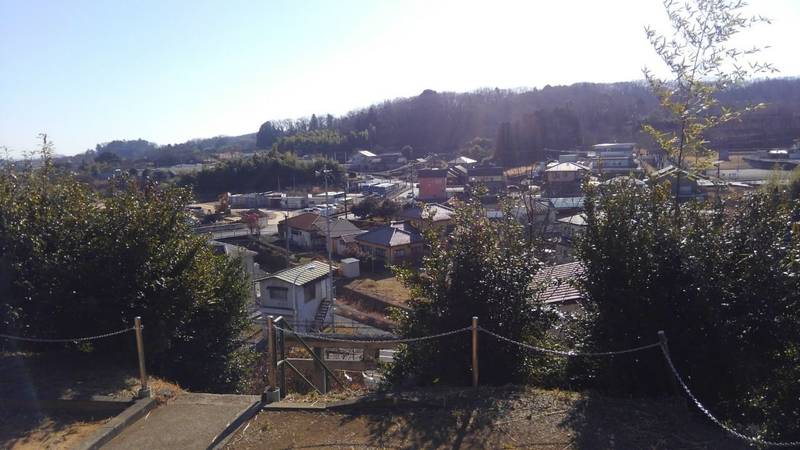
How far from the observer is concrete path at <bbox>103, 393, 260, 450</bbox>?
8.70 feet

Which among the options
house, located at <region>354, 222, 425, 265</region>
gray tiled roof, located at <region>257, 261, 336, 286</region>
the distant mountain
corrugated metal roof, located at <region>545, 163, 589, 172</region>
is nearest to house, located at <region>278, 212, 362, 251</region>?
house, located at <region>354, 222, 425, 265</region>

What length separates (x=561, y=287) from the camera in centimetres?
603

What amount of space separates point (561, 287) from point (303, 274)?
7.62 metres

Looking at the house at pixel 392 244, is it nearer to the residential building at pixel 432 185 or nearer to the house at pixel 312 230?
the house at pixel 312 230

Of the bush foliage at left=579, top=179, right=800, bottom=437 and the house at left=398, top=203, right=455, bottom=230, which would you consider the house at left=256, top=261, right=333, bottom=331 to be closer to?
the house at left=398, top=203, right=455, bottom=230

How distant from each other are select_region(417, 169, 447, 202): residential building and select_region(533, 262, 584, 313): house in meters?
20.9

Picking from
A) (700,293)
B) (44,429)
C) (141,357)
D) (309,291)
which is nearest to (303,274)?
(309,291)

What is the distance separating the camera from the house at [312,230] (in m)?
20.2

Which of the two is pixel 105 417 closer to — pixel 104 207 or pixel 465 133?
pixel 104 207

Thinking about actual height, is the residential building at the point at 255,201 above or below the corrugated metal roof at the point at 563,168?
below

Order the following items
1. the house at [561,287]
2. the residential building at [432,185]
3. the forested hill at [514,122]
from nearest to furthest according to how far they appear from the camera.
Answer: the house at [561,287]
the forested hill at [514,122]
the residential building at [432,185]

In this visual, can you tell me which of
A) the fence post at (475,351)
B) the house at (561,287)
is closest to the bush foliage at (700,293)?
the house at (561,287)

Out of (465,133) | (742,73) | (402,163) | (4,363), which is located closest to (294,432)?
(4,363)

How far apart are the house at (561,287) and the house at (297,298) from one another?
6.45 meters
